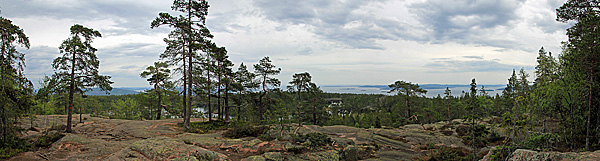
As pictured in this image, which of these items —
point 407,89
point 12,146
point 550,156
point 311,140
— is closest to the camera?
point 550,156

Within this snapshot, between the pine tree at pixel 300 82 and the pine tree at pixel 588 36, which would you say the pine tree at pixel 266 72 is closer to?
the pine tree at pixel 300 82

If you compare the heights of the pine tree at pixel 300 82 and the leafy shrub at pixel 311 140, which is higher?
the pine tree at pixel 300 82

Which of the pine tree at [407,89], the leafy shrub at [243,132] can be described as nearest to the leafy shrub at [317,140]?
the leafy shrub at [243,132]

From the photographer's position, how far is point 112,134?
1972cm

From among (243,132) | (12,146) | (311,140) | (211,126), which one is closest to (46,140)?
(12,146)

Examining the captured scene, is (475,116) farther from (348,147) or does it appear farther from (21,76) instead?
(21,76)

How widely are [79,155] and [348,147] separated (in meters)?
13.8

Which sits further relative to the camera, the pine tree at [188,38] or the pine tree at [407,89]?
the pine tree at [407,89]

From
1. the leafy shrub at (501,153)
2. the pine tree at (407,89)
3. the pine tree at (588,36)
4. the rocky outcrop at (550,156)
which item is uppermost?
the pine tree at (588,36)

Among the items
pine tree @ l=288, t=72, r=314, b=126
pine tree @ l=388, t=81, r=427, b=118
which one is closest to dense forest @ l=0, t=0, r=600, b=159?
pine tree @ l=288, t=72, r=314, b=126

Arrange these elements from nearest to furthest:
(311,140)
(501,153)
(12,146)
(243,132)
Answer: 1. (501,153)
2. (12,146)
3. (311,140)
4. (243,132)

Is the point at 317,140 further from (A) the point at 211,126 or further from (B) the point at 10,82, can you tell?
(B) the point at 10,82

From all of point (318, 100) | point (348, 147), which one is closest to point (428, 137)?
point (348, 147)

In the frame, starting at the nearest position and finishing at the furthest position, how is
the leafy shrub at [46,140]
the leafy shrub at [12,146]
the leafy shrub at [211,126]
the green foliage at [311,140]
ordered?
the leafy shrub at [12,146]
the leafy shrub at [46,140]
the green foliage at [311,140]
the leafy shrub at [211,126]
